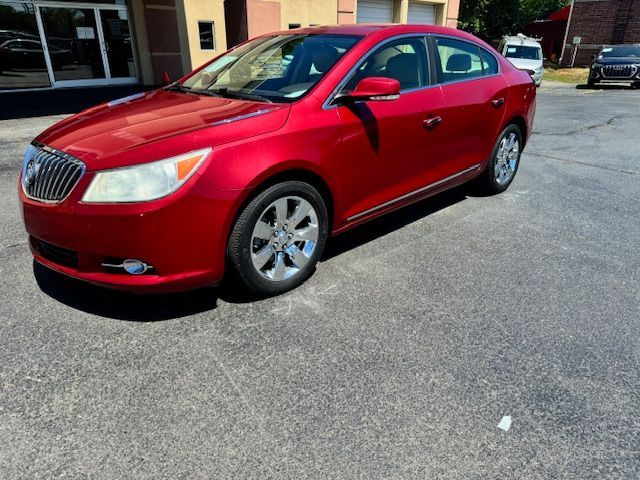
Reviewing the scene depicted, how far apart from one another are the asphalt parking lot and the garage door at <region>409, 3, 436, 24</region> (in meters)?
18.0

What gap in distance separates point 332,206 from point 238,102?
3.06 ft

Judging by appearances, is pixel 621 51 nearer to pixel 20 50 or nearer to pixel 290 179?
pixel 20 50

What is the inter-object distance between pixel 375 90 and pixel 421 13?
19298 mm

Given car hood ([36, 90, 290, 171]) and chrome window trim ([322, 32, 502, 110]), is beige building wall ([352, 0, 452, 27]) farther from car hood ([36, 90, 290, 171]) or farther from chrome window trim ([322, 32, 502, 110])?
car hood ([36, 90, 290, 171])

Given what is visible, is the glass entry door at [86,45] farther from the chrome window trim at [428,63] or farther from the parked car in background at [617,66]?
the parked car in background at [617,66]

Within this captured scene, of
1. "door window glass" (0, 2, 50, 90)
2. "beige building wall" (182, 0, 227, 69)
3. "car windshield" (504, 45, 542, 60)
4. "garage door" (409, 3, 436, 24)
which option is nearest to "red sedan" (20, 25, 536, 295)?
"beige building wall" (182, 0, 227, 69)

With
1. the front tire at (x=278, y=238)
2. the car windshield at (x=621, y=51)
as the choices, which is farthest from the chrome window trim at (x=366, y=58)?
the car windshield at (x=621, y=51)

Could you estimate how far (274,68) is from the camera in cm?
361

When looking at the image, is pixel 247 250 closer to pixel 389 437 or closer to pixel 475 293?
pixel 389 437

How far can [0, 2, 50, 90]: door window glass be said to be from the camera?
12953 millimetres

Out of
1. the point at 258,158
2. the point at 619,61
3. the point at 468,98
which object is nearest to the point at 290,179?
the point at 258,158

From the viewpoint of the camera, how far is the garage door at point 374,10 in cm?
1777

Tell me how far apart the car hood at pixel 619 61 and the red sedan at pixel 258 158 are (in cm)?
1832

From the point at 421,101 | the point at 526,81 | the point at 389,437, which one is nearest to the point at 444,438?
the point at 389,437
